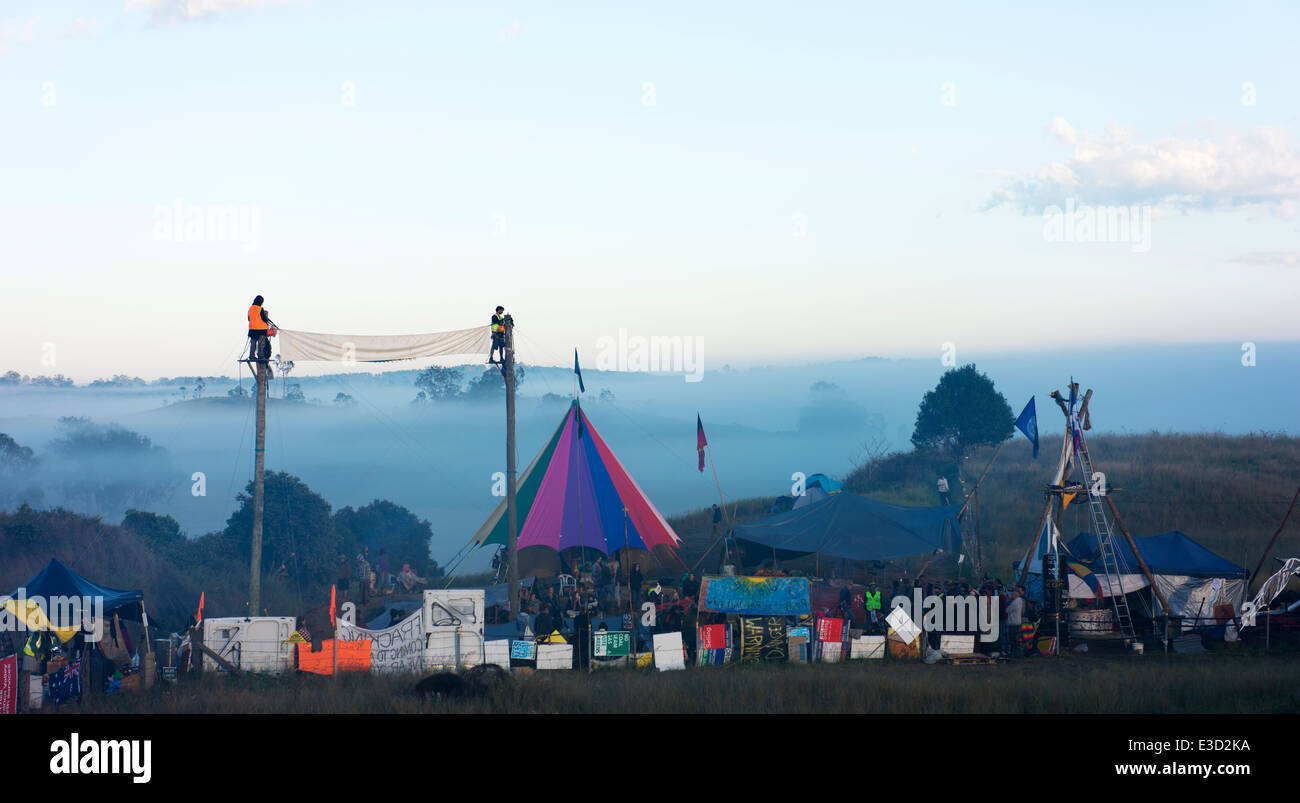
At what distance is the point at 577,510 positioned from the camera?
907 inches

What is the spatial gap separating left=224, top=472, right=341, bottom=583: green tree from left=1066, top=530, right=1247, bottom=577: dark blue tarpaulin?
22.1m

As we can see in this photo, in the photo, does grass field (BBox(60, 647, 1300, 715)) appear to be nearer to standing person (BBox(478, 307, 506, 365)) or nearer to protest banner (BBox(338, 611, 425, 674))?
protest banner (BBox(338, 611, 425, 674))

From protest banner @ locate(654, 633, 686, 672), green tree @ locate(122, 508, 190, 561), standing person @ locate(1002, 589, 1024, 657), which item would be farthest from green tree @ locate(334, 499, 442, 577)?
standing person @ locate(1002, 589, 1024, 657)

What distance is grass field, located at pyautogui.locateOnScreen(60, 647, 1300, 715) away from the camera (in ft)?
39.6

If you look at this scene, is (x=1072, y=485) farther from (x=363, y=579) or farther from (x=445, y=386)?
(x=445, y=386)

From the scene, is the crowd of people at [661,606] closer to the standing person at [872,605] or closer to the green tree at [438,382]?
the standing person at [872,605]

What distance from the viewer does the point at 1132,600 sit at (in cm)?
1864

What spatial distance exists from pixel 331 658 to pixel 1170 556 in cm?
1684

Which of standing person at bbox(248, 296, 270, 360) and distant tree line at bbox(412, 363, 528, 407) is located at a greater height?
distant tree line at bbox(412, 363, 528, 407)

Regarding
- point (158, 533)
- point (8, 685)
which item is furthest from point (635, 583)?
point (158, 533)

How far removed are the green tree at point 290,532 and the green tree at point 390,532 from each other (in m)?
5.61
